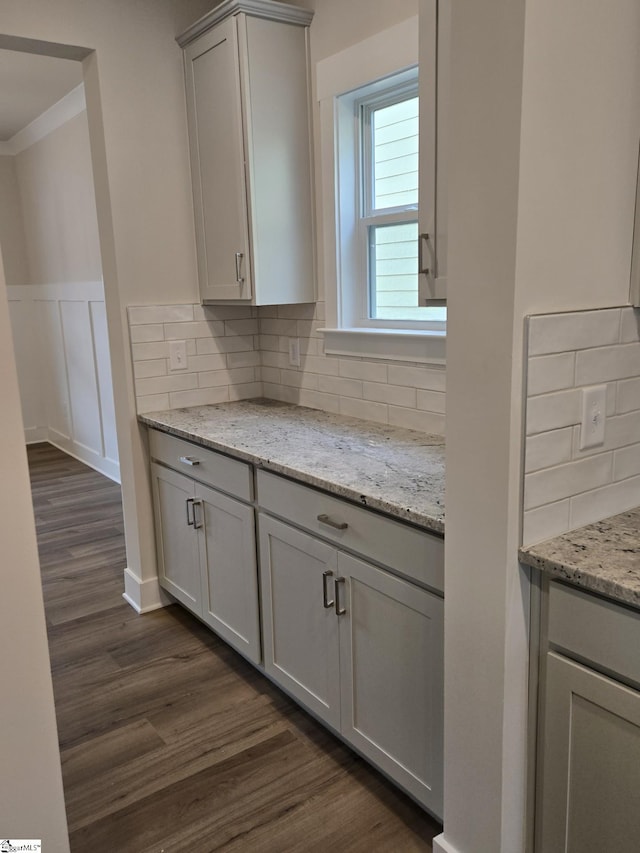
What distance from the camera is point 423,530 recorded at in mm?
1602

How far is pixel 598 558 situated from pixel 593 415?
0.29 m

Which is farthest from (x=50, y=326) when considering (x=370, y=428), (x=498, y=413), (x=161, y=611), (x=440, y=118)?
(x=498, y=413)

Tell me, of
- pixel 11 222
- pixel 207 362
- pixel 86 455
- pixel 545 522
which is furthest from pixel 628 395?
pixel 11 222

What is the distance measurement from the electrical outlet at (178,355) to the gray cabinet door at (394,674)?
4.69 feet

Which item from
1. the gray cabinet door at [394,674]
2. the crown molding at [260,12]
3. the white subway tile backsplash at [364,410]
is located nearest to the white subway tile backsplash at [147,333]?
the white subway tile backsplash at [364,410]

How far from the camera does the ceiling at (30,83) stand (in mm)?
3834

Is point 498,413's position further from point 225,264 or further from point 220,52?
point 220,52

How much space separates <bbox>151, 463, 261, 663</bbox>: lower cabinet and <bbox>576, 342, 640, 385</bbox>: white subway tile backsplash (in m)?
1.25

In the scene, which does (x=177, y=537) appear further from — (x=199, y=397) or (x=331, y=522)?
(x=331, y=522)

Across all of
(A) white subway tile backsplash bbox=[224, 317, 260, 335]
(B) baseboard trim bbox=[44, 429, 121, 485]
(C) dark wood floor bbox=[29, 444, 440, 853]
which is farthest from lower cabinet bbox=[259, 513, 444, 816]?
(B) baseboard trim bbox=[44, 429, 121, 485]

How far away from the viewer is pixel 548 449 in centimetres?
131

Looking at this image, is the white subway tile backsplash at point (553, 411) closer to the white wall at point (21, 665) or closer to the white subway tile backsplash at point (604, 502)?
the white subway tile backsplash at point (604, 502)

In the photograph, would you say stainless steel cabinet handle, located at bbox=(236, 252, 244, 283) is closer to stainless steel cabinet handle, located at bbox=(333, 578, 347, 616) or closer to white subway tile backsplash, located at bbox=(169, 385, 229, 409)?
white subway tile backsplash, located at bbox=(169, 385, 229, 409)

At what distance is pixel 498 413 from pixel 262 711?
155 cm
